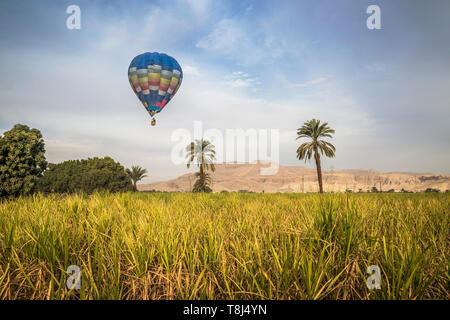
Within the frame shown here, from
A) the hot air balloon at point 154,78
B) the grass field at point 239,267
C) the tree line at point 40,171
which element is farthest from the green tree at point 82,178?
the grass field at point 239,267

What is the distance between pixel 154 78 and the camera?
2306cm

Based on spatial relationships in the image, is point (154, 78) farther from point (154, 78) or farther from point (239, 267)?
point (239, 267)

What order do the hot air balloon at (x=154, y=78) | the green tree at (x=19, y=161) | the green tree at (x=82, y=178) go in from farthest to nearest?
the green tree at (x=82, y=178)
the green tree at (x=19, y=161)
the hot air balloon at (x=154, y=78)

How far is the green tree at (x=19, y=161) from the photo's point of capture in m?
33.2

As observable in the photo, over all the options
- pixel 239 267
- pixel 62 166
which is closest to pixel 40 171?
pixel 62 166

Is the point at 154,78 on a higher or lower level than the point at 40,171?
higher

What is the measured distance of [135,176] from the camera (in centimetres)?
5566

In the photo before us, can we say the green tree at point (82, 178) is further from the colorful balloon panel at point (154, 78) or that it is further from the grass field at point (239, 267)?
the grass field at point (239, 267)

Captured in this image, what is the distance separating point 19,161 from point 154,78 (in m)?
26.8

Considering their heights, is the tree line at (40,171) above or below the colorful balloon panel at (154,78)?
below

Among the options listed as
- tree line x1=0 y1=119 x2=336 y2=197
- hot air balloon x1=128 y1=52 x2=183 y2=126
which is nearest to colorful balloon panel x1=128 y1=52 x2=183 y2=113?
hot air balloon x1=128 y1=52 x2=183 y2=126

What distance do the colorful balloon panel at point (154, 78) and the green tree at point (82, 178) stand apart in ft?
69.0
